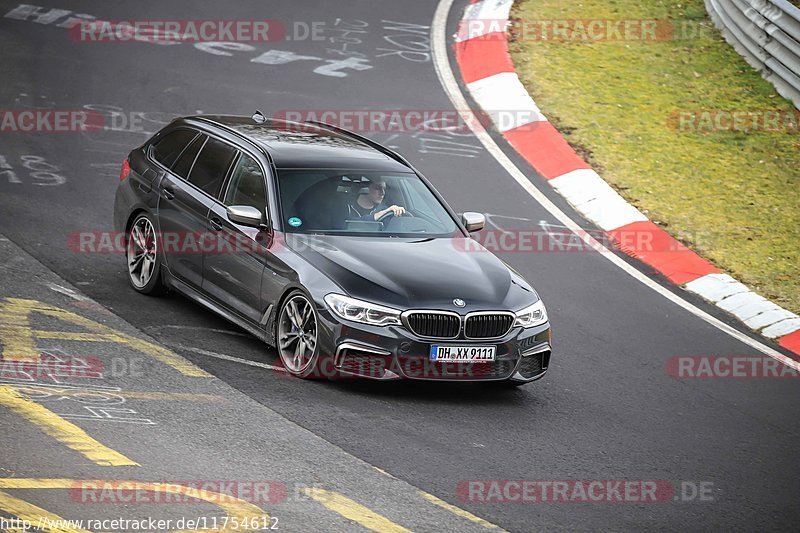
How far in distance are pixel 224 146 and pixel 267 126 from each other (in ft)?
2.10

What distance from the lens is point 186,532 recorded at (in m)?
6.63

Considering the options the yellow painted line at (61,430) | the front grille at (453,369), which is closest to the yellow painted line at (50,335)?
the yellow painted line at (61,430)

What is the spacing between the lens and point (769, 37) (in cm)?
1784

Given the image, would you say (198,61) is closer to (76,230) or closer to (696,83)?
(76,230)

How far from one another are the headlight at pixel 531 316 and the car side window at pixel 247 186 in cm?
229

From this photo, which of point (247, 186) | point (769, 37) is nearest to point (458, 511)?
point (247, 186)

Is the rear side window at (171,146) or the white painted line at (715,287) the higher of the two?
the rear side window at (171,146)

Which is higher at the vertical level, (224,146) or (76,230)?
(224,146)

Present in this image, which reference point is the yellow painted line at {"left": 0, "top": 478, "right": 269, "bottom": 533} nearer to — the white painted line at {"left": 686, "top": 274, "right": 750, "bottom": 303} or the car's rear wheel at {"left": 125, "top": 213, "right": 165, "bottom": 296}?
the car's rear wheel at {"left": 125, "top": 213, "right": 165, "bottom": 296}

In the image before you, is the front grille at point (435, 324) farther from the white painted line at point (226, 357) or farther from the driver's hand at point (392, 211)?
the driver's hand at point (392, 211)

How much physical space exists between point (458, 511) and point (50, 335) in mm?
3903

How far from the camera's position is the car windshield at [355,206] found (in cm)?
1014

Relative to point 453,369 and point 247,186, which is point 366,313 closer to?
point 453,369

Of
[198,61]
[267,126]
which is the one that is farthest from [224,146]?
[198,61]
